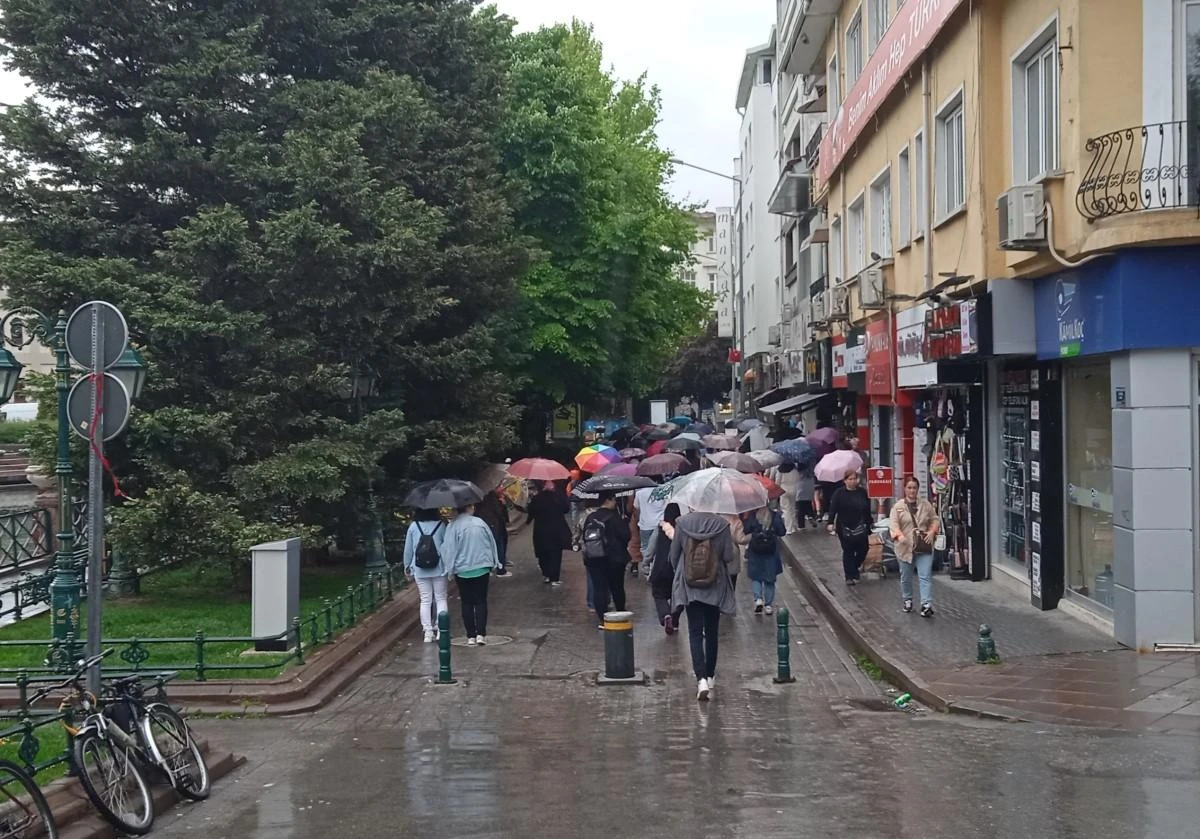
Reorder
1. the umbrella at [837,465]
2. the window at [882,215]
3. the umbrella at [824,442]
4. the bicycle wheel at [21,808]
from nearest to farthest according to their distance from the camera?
the bicycle wheel at [21,808]
the umbrella at [837,465]
the window at [882,215]
the umbrella at [824,442]

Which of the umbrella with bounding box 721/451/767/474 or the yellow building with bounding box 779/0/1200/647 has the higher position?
the yellow building with bounding box 779/0/1200/647

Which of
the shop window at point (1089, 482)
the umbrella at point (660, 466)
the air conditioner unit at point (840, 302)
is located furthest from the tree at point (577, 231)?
the shop window at point (1089, 482)

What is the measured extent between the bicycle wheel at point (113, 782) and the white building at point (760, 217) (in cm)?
4249

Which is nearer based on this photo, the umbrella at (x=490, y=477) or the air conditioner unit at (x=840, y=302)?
the umbrella at (x=490, y=477)

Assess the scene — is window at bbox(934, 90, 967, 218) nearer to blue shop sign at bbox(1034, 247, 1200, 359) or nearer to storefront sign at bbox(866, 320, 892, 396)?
storefront sign at bbox(866, 320, 892, 396)

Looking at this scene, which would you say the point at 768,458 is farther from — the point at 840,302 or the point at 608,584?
the point at 608,584

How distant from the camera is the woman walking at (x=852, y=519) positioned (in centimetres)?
1844

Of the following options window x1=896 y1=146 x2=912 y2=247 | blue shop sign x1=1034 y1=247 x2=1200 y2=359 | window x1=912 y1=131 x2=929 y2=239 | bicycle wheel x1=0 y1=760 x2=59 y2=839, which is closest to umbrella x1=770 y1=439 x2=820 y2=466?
window x1=896 y1=146 x2=912 y2=247

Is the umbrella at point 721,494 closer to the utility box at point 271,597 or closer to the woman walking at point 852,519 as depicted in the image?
the woman walking at point 852,519

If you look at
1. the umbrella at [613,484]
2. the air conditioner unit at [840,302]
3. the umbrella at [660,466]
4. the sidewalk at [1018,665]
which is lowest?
the sidewalk at [1018,665]

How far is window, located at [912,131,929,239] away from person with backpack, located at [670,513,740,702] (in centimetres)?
906

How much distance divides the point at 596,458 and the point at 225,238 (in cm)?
962

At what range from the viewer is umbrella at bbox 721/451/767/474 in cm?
2053

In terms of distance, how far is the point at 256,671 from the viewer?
1241cm
